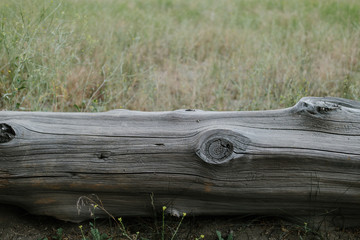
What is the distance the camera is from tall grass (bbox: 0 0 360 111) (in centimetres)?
374

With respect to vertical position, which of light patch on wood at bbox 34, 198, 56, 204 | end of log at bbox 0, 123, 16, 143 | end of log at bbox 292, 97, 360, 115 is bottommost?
light patch on wood at bbox 34, 198, 56, 204

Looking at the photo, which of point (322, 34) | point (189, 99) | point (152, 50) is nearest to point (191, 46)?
point (152, 50)

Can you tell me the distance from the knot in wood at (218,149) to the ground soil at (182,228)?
49 cm

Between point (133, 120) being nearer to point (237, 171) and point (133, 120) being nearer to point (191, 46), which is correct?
point (237, 171)

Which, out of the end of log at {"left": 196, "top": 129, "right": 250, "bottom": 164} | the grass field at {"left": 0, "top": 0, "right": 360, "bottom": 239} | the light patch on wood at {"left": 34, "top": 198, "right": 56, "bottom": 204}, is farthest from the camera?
the grass field at {"left": 0, "top": 0, "right": 360, "bottom": 239}

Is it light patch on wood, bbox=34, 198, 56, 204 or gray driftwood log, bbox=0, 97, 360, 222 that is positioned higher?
gray driftwood log, bbox=0, 97, 360, 222

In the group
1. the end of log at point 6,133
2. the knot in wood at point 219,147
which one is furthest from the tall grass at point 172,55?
the knot in wood at point 219,147

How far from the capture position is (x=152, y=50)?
5.62m

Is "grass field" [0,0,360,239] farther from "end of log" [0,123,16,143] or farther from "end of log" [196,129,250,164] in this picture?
"end of log" [0,123,16,143]

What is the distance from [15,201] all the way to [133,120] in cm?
84

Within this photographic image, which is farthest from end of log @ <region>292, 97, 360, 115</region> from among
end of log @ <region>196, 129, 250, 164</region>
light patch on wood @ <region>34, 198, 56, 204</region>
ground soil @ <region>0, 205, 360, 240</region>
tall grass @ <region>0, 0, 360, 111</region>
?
tall grass @ <region>0, 0, 360, 111</region>

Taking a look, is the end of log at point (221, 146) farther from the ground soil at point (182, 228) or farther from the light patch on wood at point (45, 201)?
the light patch on wood at point (45, 201)

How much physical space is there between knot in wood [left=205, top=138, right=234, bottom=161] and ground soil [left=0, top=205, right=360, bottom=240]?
0.49 m

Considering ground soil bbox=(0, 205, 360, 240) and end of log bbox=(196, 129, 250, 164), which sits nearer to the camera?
end of log bbox=(196, 129, 250, 164)
